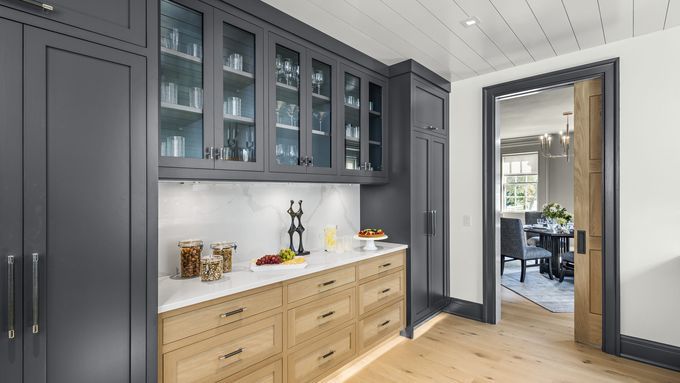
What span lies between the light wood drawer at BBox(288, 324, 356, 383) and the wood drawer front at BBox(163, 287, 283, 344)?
16.9 inches

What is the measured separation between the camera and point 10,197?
117 centimetres

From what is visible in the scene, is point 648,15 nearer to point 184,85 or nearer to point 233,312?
point 184,85

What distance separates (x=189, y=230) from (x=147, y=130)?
0.90 metres

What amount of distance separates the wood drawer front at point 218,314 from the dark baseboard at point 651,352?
2855mm

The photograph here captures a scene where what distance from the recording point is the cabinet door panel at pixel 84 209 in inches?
48.2

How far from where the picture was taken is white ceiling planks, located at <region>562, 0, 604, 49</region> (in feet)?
7.50

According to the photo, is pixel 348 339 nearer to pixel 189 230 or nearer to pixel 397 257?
pixel 397 257

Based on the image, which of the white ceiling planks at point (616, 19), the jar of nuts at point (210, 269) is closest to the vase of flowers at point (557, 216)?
the white ceiling planks at point (616, 19)

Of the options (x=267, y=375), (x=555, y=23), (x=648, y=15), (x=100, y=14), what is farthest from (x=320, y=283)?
(x=648, y=15)

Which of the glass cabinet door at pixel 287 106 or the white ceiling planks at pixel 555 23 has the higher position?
the white ceiling planks at pixel 555 23

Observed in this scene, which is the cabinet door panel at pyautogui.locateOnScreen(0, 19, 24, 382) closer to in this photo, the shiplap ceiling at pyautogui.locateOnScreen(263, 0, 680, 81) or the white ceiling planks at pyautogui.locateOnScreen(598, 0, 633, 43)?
the shiplap ceiling at pyautogui.locateOnScreen(263, 0, 680, 81)

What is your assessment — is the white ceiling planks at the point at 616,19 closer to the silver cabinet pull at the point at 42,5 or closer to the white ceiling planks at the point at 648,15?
the white ceiling planks at the point at 648,15

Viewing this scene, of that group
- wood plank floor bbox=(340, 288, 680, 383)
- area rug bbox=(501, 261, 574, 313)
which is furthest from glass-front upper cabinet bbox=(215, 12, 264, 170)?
area rug bbox=(501, 261, 574, 313)

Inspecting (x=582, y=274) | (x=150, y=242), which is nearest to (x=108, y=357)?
(x=150, y=242)
